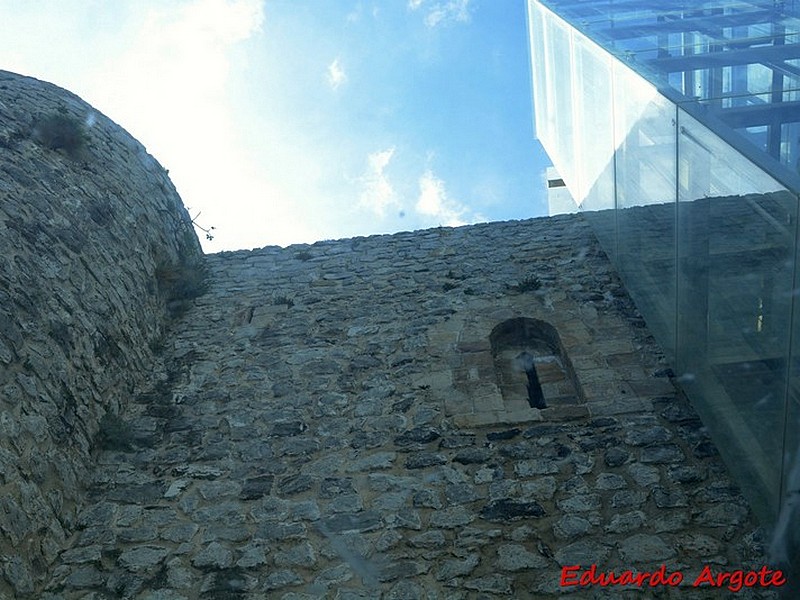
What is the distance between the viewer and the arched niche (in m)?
5.27

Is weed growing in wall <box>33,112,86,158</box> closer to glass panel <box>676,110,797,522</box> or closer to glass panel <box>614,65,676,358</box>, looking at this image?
glass panel <box>614,65,676,358</box>

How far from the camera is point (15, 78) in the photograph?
6.67 metres

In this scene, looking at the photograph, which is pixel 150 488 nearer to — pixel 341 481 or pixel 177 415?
pixel 177 415

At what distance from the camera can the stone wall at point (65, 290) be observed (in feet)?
13.6

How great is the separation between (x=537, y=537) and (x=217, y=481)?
6.04 ft

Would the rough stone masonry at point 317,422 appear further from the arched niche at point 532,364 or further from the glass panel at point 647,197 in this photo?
the glass panel at point 647,197

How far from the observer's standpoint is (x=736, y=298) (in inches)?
155

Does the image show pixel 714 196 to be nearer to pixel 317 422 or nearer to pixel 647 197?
pixel 647 197

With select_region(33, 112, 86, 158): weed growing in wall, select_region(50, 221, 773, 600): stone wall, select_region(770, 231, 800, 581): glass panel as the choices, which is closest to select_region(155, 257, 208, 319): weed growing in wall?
select_region(50, 221, 773, 600): stone wall

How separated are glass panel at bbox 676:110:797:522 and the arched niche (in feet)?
2.70

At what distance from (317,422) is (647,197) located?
2.56 metres

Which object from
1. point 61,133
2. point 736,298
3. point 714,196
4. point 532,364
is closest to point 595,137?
point 532,364

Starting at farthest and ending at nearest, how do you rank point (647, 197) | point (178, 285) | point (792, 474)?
1. point (178, 285)
2. point (647, 197)
3. point (792, 474)

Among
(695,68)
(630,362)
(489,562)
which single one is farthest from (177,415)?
(695,68)
